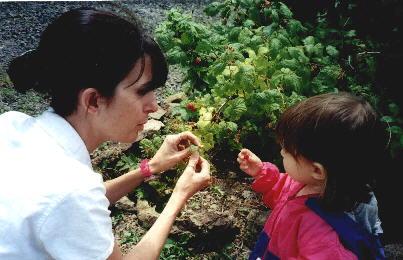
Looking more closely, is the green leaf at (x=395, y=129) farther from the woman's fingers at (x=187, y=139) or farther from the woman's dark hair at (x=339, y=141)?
the woman's fingers at (x=187, y=139)

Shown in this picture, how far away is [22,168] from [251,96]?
1.75 meters

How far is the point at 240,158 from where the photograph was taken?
2.33 m

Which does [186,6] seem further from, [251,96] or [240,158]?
[240,158]

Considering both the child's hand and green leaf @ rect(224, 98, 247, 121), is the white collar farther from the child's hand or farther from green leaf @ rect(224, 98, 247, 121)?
green leaf @ rect(224, 98, 247, 121)

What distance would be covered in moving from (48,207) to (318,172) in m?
1.09

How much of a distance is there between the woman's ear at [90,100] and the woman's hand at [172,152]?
70 cm

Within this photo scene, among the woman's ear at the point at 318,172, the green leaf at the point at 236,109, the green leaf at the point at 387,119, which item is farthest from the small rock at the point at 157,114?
the woman's ear at the point at 318,172

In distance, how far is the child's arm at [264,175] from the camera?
7.60ft

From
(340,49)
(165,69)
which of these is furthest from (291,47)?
(165,69)

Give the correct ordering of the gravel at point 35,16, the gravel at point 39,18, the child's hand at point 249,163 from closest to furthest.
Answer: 1. the child's hand at point 249,163
2. the gravel at point 39,18
3. the gravel at point 35,16

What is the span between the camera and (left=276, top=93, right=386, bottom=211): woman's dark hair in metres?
1.88

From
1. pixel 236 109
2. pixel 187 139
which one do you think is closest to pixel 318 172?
pixel 187 139

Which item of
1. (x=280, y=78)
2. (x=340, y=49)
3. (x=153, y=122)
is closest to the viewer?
(x=280, y=78)

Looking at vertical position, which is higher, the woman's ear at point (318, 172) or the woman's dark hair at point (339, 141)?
the woman's dark hair at point (339, 141)
